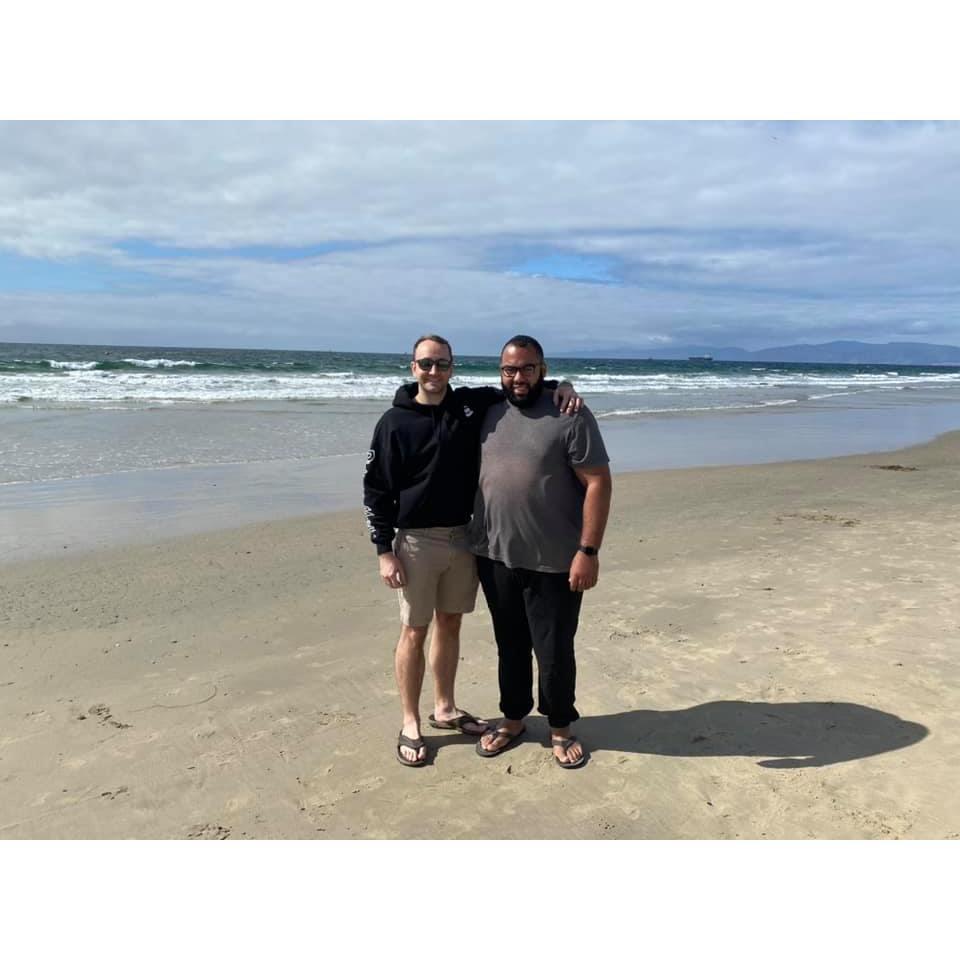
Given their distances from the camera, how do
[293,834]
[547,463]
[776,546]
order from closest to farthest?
[293,834] → [547,463] → [776,546]

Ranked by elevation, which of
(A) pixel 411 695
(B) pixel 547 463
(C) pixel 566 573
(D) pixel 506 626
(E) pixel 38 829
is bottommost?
(E) pixel 38 829

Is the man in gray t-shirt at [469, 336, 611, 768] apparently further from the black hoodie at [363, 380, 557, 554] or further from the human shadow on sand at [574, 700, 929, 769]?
the human shadow on sand at [574, 700, 929, 769]

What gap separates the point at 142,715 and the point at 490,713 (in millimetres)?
1765

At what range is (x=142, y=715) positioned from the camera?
3.88m

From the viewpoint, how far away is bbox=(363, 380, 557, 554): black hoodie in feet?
11.2

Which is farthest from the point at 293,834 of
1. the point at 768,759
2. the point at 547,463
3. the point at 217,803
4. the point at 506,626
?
the point at 768,759

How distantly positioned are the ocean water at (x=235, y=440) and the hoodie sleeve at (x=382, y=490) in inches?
181

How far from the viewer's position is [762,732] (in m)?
3.67

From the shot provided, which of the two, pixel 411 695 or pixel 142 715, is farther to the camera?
pixel 142 715

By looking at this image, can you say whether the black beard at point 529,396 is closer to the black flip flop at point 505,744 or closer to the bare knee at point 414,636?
the bare knee at point 414,636

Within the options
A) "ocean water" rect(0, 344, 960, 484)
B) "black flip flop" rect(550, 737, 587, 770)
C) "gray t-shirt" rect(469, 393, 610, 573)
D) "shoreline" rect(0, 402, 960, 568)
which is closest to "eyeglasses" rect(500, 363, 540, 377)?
"gray t-shirt" rect(469, 393, 610, 573)

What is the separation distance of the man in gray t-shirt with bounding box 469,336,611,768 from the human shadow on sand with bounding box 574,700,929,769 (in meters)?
0.35

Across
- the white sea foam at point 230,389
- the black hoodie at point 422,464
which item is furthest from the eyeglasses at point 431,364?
the white sea foam at point 230,389

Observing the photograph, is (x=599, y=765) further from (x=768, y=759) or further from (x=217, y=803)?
(x=217, y=803)
